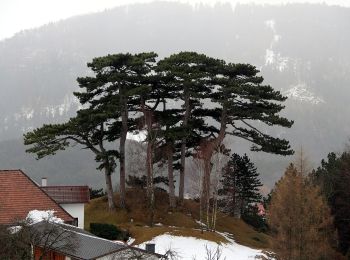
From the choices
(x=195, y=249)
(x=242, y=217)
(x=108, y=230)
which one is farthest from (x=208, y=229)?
(x=242, y=217)

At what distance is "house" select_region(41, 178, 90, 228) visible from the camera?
42.9 metres

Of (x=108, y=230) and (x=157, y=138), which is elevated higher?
(x=157, y=138)

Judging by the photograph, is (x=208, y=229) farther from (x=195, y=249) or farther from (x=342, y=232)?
(x=342, y=232)

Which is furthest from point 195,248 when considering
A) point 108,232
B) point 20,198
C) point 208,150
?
point 20,198

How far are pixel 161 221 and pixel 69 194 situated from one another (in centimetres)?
756

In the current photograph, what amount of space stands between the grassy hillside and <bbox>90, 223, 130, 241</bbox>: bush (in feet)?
3.54

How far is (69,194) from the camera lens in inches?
1715

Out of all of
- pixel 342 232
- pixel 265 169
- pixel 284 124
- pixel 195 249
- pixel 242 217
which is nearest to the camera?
pixel 195 249

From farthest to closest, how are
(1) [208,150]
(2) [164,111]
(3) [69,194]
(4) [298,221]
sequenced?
(2) [164,111] → (1) [208,150] → (3) [69,194] → (4) [298,221]

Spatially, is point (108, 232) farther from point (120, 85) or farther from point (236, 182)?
point (236, 182)

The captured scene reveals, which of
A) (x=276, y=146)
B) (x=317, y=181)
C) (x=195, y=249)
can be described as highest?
(x=276, y=146)

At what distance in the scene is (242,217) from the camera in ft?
191

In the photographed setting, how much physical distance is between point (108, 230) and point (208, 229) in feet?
27.9

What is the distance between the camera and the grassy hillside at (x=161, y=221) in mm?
40219
